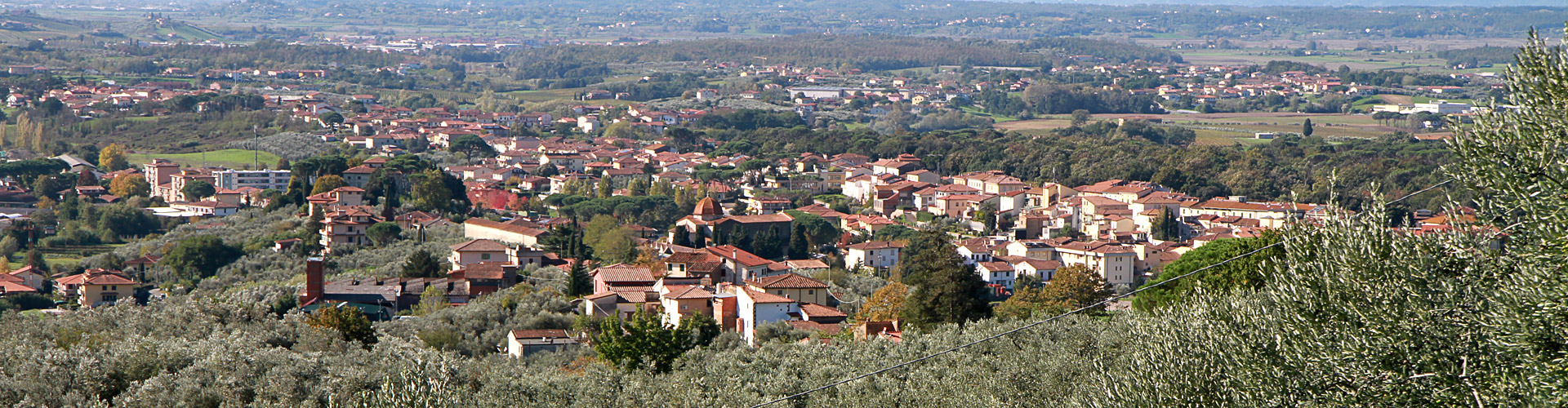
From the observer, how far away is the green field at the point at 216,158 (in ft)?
182

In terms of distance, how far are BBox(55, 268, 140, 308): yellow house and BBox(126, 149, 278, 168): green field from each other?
82.9ft

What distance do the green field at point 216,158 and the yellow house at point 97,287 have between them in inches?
995

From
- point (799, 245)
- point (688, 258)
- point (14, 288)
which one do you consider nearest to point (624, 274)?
point (688, 258)

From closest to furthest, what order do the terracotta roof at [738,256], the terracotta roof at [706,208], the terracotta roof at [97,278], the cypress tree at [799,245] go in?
the terracotta roof at [97,278]
the terracotta roof at [738,256]
the cypress tree at [799,245]
the terracotta roof at [706,208]

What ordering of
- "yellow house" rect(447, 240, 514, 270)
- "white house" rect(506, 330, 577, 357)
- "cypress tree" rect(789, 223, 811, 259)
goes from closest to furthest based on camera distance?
"white house" rect(506, 330, 577, 357), "yellow house" rect(447, 240, 514, 270), "cypress tree" rect(789, 223, 811, 259)

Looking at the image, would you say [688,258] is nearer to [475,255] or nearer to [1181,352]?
[475,255]

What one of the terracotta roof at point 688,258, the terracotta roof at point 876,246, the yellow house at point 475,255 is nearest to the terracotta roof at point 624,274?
the terracotta roof at point 688,258

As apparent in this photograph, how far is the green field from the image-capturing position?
55406 millimetres

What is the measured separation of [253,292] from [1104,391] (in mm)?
17663

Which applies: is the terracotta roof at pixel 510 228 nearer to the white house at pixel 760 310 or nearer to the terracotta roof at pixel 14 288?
the terracotta roof at pixel 14 288

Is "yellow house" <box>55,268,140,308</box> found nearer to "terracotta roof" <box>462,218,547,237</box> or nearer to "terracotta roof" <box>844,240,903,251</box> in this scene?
"terracotta roof" <box>462,218,547,237</box>

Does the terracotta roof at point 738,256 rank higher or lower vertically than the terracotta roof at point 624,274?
lower

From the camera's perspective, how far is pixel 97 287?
29188 millimetres

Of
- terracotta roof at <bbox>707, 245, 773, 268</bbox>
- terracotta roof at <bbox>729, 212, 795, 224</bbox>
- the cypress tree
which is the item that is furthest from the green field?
terracotta roof at <bbox>707, 245, 773, 268</bbox>
